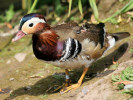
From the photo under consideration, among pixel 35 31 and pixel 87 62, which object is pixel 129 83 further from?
pixel 35 31

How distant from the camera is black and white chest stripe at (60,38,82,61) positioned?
12.4 feet

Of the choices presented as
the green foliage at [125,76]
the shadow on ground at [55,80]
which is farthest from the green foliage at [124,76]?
the shadow on ground at [55,80]

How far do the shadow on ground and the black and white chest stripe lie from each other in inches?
29.1

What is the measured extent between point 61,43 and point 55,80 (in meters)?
0.97

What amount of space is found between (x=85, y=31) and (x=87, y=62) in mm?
449

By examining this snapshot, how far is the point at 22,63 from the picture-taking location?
525cm

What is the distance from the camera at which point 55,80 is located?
458 cm

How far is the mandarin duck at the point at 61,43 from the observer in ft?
12.2

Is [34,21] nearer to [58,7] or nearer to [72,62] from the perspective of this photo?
[72,62]

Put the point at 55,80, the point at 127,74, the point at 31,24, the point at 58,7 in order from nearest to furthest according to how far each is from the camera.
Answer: the point at 127,74, the point at 31,24, the point at 55,80, the point at 58,7

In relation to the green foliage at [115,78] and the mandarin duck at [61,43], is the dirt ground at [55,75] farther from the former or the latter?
the mandarin duck at [61,43]

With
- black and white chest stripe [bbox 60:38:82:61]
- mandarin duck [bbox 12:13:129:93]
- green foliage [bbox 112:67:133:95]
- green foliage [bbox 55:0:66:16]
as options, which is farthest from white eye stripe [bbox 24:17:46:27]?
green foliage [bbox 55:0:66:16]

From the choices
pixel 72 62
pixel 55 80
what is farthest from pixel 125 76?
pixel 55 80

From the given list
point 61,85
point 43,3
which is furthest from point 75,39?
point 43,3
